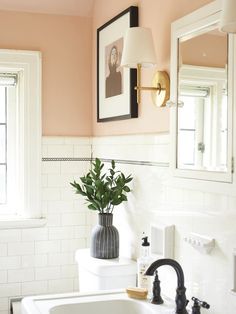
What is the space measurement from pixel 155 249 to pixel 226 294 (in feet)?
2.04

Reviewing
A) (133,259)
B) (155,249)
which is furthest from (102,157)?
(155,249)

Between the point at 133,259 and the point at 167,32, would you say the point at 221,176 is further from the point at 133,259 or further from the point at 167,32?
the point at 133,259

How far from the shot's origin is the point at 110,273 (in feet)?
9.04

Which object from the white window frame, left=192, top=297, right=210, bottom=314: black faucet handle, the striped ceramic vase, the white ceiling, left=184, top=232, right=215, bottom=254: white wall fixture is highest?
the white ceiling

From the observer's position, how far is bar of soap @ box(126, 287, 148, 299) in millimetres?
2326

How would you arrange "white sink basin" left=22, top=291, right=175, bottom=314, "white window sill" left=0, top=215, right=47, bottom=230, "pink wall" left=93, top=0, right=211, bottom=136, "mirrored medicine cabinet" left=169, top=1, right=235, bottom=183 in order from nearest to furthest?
"mirrored medicine cabinet" left=169, top=1, right=235, bottom=183, "white sink basin" left=22, top=291, right=175, bottom=314, "pink wall" left=93, top=0, right=211, bottom=136, "white window sill" left=0, top=215, right=47, bottom=230

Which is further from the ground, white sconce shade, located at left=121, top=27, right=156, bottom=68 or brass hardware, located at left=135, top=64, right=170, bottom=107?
white sconce shade, located at left=121, top=27, right=156, bottom=68

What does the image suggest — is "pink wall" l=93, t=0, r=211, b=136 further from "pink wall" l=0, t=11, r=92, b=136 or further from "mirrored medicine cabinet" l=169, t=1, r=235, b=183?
"pink wall" l=0, t=11, r=92, b=136

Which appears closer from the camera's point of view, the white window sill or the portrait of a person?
the portrait of a person

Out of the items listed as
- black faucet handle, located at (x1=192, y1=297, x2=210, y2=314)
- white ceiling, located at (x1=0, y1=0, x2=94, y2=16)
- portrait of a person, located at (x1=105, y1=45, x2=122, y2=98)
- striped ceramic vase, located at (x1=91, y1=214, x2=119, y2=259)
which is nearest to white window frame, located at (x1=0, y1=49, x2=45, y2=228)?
white ceiling, located at (x1=0, y1=0, x2=94, y2=16)

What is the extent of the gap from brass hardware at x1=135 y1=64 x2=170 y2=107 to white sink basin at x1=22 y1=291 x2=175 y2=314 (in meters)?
0.92

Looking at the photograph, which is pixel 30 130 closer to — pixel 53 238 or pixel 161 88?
pixel 53 238

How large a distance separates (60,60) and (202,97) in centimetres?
171

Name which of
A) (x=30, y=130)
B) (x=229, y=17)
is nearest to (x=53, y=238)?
(x=30, y=130)
